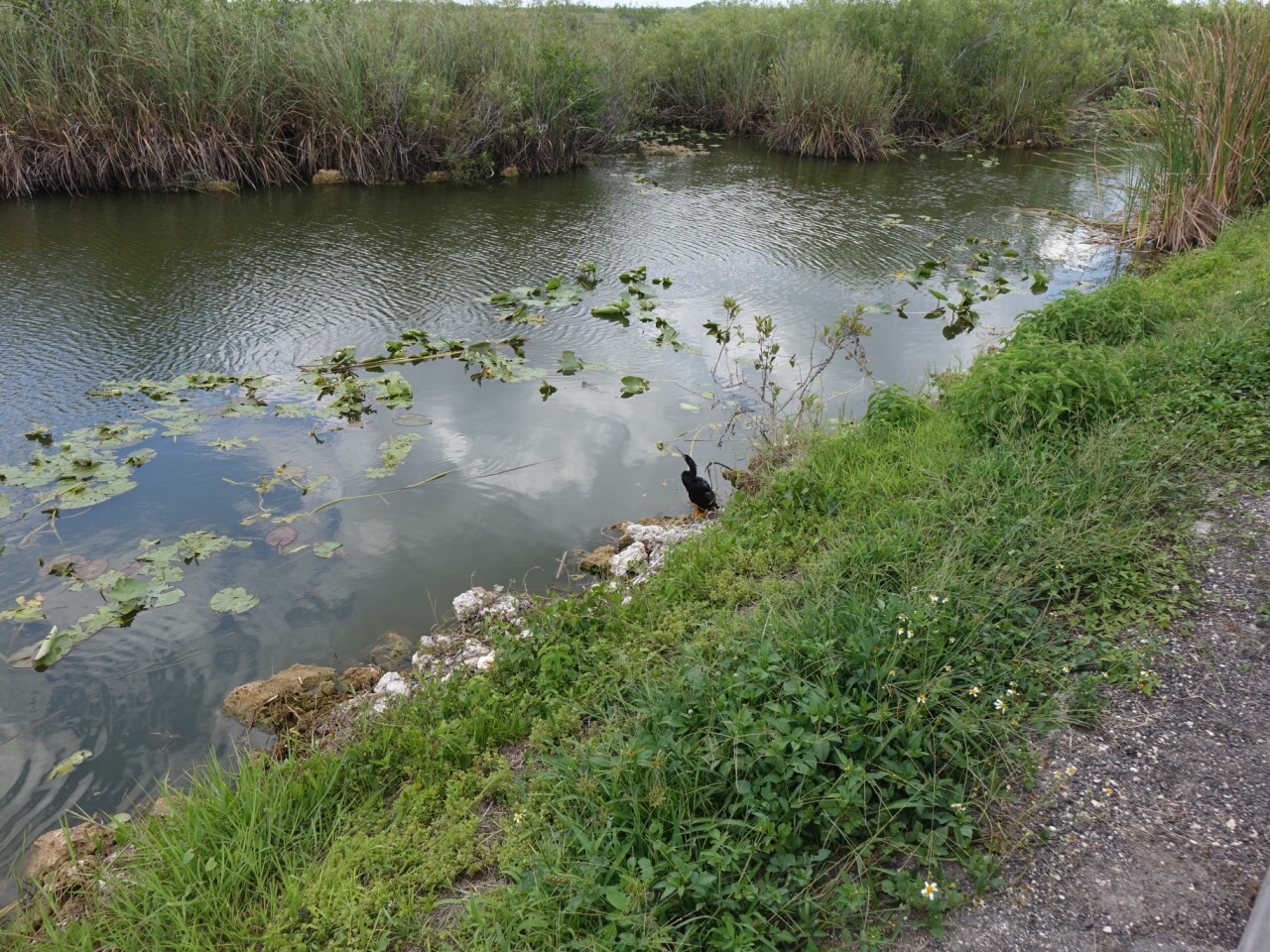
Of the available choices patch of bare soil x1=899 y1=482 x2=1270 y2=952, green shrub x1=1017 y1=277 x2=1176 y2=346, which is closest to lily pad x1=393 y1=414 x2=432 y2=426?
green shrub x1=1017 y1=277 x2=1176 y2=346

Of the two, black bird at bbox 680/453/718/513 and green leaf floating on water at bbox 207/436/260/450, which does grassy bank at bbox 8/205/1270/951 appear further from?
green leaf floating on water at bbox 207/436/260/450

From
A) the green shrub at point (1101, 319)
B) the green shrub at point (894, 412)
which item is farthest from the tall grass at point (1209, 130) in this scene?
the green shrub at point (894, 412)

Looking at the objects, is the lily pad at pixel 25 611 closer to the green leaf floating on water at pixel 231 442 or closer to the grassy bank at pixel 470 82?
the green leaf floating on water at pixel 231 442

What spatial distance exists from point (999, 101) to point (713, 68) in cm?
579

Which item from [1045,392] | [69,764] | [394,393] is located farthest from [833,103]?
[69,764]

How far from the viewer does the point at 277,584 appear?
438 centimetres

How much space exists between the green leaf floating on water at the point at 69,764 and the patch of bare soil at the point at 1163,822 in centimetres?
322

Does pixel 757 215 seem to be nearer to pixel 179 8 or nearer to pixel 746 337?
pixel 746 337

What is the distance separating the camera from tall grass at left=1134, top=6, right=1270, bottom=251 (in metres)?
7.58

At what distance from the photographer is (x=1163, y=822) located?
7.52 ft

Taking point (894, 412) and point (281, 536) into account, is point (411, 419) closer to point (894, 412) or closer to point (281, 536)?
point (281, 536)

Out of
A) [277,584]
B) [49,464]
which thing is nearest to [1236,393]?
[277,584]

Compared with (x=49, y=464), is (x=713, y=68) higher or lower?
higher

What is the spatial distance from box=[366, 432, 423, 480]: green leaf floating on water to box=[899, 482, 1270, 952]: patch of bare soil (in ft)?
13.9
